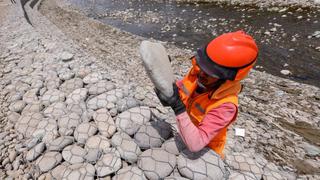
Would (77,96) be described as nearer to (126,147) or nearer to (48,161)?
(48,161)

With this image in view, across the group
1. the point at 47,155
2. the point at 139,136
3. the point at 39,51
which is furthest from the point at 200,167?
the point at 39,51

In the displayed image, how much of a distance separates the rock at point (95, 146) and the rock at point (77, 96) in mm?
1124

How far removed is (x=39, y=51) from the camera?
761 cm

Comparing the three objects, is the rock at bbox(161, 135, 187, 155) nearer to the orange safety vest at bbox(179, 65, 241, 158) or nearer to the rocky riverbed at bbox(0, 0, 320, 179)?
the rocky riverbed at bbox(0, 0, 320, 179)

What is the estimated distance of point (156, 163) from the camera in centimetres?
337

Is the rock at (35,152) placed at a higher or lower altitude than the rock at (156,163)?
higher

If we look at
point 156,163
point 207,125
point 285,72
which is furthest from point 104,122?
point 285,72

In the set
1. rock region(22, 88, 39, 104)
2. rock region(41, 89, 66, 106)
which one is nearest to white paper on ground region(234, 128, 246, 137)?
rock region(41, 89, 66, 106)

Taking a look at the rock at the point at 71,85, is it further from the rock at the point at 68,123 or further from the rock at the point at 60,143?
the rock at the point at 60,143

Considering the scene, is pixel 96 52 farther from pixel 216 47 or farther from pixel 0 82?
pixel 216 47

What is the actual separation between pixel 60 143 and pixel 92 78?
1881mm

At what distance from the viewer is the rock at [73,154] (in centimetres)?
363

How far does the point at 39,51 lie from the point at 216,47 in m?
6.51

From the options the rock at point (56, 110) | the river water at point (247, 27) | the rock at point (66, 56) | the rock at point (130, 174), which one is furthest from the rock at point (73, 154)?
the river water at point (247, 27)
